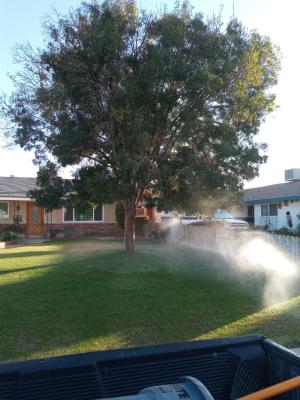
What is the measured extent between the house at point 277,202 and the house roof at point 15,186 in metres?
13.2

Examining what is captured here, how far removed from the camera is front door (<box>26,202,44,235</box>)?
28.2 metres

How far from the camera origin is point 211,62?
47.2 ft

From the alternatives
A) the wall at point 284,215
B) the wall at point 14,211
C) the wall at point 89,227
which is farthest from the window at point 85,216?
the wall at point 284,215

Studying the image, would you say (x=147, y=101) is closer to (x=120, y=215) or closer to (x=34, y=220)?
(x=120, y=215)

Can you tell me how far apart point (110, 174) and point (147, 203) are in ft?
7.94

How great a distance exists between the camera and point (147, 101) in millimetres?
14289

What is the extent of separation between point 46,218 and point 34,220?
2.57ft

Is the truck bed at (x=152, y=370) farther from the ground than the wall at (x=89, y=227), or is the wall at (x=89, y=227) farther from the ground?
the wall at (x=89, y=227)

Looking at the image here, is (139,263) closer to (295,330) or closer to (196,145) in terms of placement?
Answer: (196,145)

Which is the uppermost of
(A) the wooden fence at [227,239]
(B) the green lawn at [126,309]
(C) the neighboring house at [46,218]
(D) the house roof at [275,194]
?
(D) the house roof at [275,194]

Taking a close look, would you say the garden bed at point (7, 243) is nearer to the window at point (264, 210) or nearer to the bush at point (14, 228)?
the bush at point (14, 228)

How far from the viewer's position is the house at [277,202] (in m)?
29.6

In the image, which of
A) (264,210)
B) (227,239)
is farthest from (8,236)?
(264,210)

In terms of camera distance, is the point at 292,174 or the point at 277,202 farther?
Result: the point at 292,174
